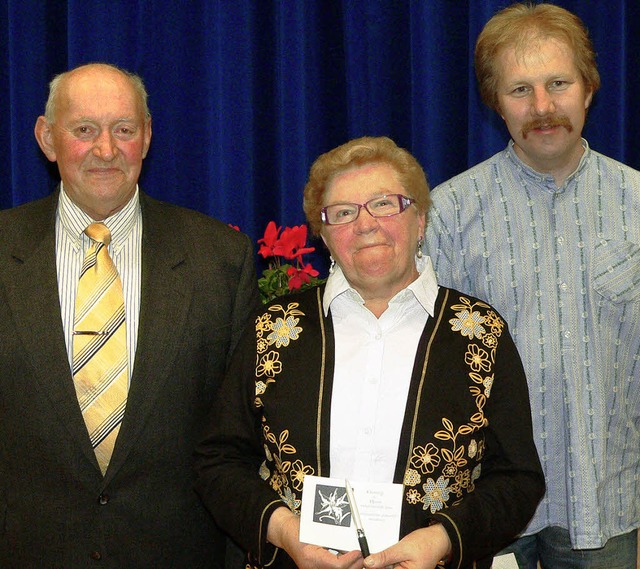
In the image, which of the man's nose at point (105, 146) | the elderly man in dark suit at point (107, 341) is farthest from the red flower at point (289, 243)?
the man's nose at point (105, 146)

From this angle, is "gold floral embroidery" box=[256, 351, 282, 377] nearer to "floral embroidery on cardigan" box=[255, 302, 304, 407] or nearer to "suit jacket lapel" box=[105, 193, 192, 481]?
"floral embroidery on cardigan" box=[255, 302, 304, 407]

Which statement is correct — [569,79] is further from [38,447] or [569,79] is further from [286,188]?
[38,447]

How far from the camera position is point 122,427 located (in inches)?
85.9

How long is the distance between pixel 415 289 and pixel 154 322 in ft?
2.22

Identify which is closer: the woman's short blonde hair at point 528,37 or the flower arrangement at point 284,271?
the woman's short blonde hair at point 528,37

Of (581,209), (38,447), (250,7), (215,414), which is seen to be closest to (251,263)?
(215,414)

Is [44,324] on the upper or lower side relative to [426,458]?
upper

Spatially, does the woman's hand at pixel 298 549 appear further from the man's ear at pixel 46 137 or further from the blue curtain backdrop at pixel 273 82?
the blue curtain backdrop at pixel 273 82

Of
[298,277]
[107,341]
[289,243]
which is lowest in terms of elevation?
[107,341]

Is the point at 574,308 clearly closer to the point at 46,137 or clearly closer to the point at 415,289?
the point at 415,289

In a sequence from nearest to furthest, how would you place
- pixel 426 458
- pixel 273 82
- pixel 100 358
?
1. pixel 426 458
2. pixel 100 358
3. pixel 273 82

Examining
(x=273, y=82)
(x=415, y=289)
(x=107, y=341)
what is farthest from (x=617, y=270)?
(x=273, y=82)

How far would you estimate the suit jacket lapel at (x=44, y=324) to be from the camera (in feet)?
7.06

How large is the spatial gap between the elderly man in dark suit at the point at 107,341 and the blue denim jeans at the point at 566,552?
837 mm
